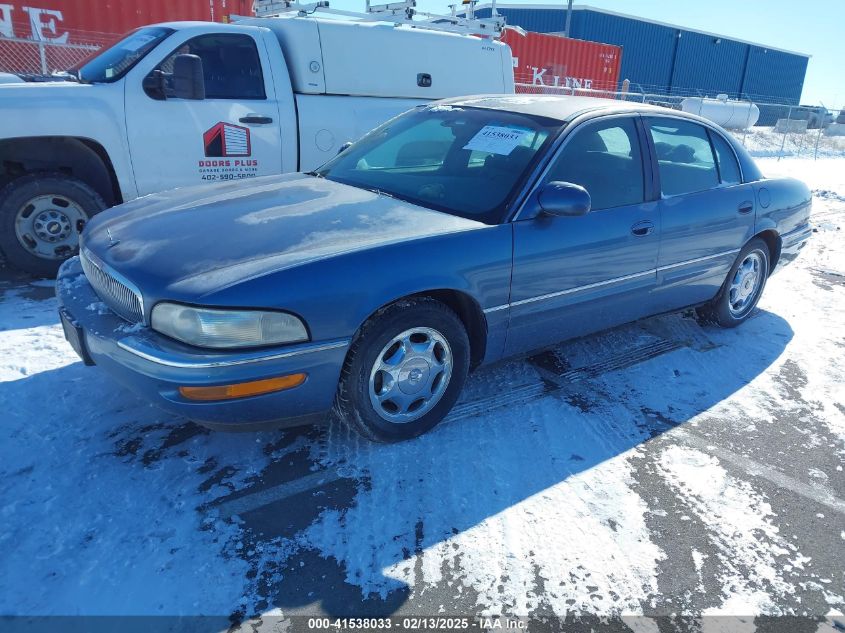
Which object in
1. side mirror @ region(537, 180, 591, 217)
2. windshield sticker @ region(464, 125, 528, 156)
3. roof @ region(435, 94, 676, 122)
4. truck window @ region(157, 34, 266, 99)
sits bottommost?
side mirror @ region(537, 180, 591, 217)

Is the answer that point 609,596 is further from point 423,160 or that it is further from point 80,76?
point 80,76

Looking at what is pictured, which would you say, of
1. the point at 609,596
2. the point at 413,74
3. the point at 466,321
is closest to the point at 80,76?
the point at 413,74

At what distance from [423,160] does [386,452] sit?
5.77 feet

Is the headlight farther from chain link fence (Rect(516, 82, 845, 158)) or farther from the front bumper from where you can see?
chain link fence (Rect(516, 82, 845, 158))

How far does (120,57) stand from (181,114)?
2.38 feet

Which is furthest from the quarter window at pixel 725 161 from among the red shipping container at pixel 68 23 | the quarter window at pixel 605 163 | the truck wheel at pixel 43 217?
the red shipping container at pixel 68 23

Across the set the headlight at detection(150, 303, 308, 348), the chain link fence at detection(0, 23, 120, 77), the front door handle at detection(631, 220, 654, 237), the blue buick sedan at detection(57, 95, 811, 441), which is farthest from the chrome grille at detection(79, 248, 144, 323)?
the chain link fence at detection(0, 23, 120, 77)

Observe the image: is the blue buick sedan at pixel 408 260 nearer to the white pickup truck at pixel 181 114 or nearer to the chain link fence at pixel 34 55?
the white pickup truck at pixel 181 114

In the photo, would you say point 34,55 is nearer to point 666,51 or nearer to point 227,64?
point 227,64

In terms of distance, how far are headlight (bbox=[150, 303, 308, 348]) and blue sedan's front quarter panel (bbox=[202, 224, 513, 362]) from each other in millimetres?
43

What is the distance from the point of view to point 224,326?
2.39 meters

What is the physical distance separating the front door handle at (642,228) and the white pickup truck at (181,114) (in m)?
3.29

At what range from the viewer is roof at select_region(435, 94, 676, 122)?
11.7ft

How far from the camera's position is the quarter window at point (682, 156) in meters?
3.92
